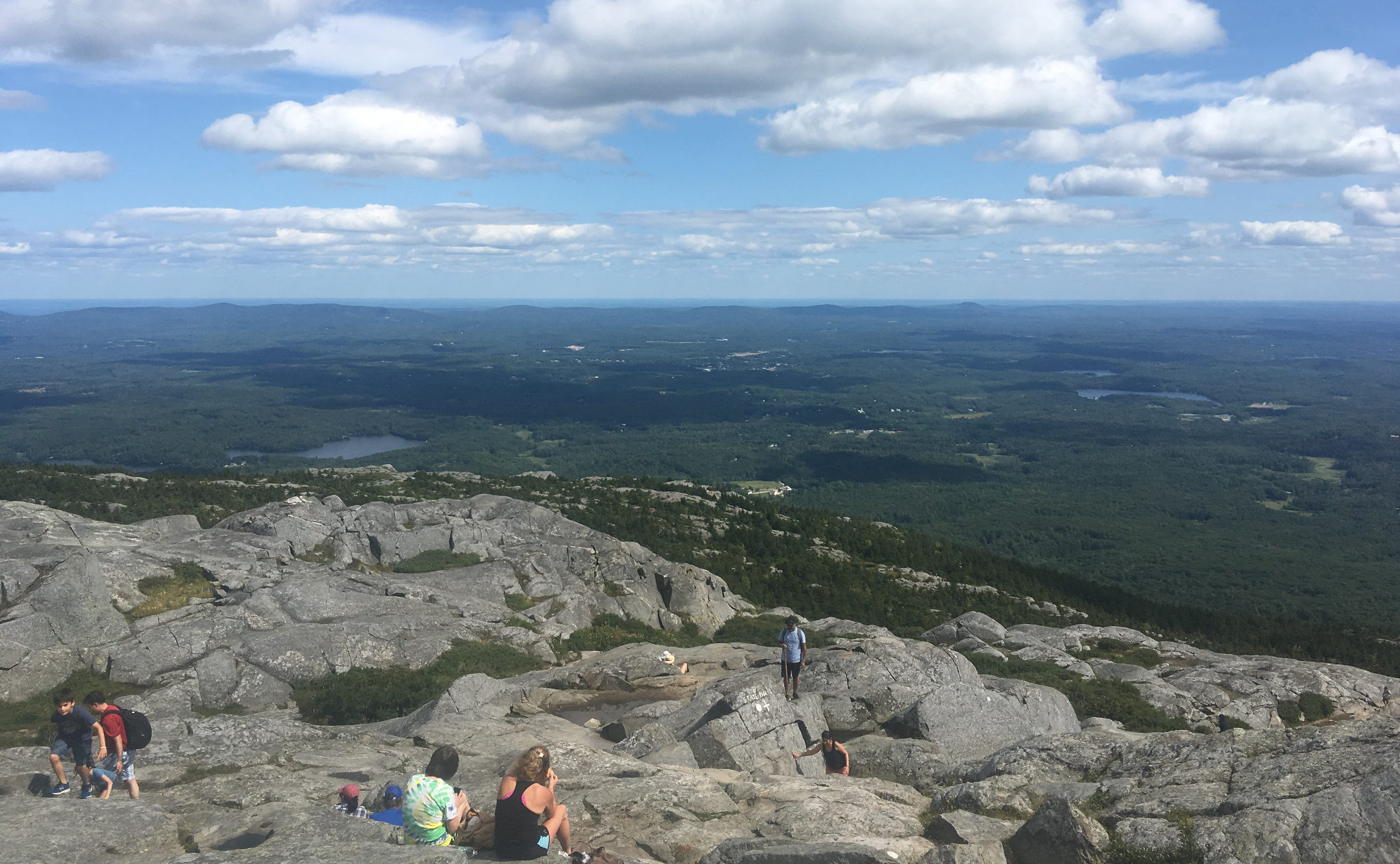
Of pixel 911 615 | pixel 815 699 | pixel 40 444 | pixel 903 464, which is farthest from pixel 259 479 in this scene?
pixel 40 444

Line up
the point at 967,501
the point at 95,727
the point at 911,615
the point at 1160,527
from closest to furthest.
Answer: the point at 95,727, the point at 911,615, the point at 1160,527, the point at 967,501

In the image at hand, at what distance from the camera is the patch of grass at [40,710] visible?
18.9 m

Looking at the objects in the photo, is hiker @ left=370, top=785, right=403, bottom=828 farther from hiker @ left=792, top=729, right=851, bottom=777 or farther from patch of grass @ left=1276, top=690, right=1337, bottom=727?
patch of grass @ left=1276, top=690, right=1337, bottom=727

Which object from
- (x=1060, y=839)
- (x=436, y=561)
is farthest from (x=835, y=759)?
(x=436, y=561)

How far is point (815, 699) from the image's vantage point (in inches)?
878

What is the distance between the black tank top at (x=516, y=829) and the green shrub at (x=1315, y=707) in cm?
3019

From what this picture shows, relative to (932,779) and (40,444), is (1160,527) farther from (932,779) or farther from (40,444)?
(40,444)

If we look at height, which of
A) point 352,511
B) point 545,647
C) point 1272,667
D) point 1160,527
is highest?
point 352,511

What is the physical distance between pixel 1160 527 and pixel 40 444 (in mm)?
234673

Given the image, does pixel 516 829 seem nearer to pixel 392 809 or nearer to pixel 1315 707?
pixel 392 809

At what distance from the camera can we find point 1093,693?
28250 millimetres

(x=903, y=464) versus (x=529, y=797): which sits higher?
(x=529, y=797)

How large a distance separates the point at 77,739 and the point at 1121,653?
41001mm

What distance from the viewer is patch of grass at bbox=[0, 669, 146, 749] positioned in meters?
18.9
